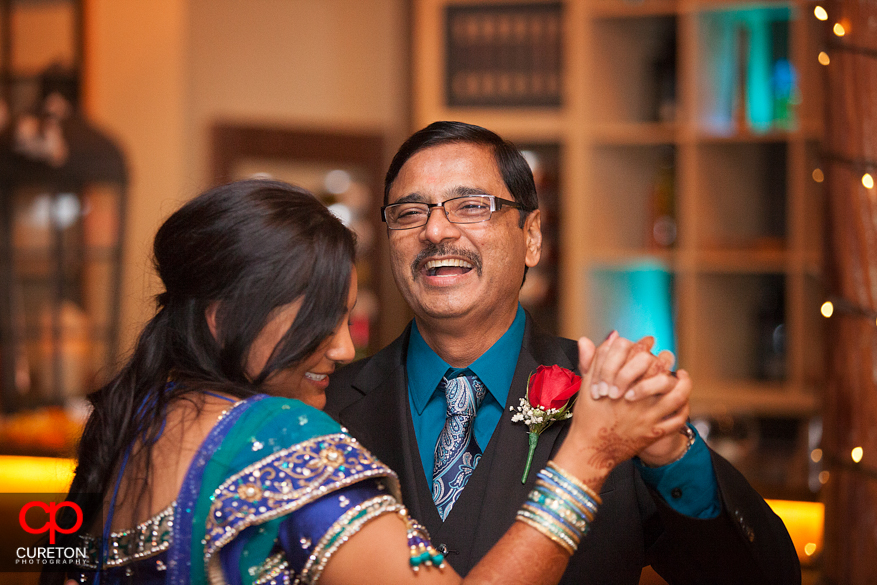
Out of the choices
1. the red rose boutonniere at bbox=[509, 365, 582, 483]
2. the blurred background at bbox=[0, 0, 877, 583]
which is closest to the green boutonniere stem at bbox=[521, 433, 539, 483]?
the red rose boutonniere at bbox=[509, 365, 582, 483]

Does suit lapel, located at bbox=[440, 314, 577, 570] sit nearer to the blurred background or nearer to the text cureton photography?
the text cureton photography

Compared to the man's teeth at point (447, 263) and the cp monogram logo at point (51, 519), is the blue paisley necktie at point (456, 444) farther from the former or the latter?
the cp monogram logo at point (51, 519)

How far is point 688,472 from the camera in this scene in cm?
133

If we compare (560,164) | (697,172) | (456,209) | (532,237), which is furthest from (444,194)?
(560,164)

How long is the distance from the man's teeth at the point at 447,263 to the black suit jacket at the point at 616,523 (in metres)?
0.26

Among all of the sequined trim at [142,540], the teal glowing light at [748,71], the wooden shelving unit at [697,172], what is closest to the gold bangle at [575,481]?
the sequined trim at [142,540]

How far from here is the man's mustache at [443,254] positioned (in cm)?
167

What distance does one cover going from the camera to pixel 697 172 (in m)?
3.64

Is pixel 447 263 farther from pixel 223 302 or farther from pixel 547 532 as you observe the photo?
pixel 547 532

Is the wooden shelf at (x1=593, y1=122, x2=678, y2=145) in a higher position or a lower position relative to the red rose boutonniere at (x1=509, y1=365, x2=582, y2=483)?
higher

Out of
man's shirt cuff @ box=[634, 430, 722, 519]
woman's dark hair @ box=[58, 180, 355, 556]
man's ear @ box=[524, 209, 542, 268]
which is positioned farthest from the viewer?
man's ear @ box=[524, 209, 542, 268]

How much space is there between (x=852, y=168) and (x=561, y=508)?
2.51 ft

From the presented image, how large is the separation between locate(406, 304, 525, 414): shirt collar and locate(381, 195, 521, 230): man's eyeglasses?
0.73ft

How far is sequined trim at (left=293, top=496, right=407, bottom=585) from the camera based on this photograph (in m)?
1.06
